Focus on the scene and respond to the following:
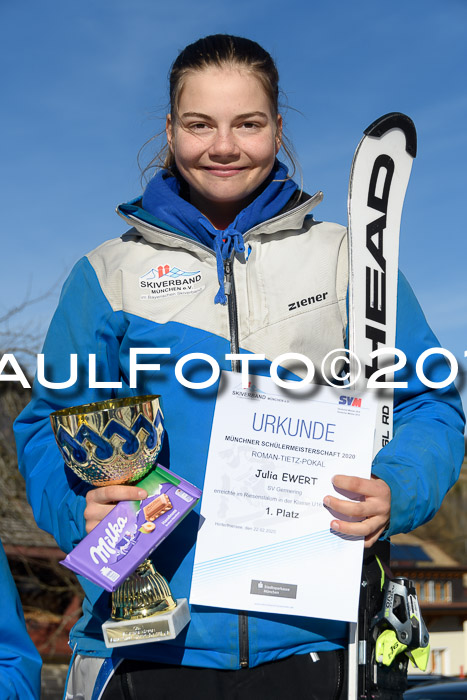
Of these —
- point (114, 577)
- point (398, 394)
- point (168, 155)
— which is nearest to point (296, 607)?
point (114, 577)

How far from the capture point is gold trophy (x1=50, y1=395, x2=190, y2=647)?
181 cm

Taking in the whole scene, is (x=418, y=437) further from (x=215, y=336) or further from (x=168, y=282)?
(x=168, y=282)

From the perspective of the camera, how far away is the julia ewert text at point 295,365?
2014 mm

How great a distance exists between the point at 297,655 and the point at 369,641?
170mm

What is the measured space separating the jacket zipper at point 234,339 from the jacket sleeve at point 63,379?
292 mm

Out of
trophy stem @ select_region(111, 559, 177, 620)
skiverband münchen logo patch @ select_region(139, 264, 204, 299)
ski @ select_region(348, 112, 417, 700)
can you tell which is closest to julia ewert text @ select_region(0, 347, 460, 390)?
ski @ select_region(348, 112, 417, 700)

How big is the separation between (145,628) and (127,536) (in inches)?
7.6

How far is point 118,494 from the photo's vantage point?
1.84 metres

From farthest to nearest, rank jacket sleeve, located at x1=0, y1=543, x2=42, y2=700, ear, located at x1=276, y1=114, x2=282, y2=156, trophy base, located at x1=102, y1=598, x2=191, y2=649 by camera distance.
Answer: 1. ear, located at x1=276, y1=114, x2=282, y2=156
2. trophy base, located at x1=102, y1=598, x2=191, y2=649
3. jacket sleeve, located at x1=0, y1=543, x2=42, y2=700

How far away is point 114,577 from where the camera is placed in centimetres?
177

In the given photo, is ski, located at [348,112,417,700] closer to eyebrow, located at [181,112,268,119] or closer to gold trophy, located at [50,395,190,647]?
eyebrow, located at [181,112,268,119]

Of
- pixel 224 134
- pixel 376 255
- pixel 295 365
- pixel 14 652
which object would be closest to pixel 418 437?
pixel 295 365

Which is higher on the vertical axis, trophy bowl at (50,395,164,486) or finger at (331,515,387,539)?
trophy bowl at (50,395,164,486)

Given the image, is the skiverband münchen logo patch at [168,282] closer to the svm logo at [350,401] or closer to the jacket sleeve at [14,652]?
the svm logo at [350,401]
